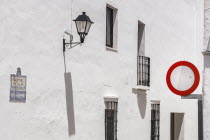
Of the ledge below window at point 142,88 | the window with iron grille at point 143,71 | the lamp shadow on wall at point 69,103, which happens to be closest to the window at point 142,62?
the window with iron grille at point 143,71

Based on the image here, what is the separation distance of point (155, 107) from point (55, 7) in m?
6.89

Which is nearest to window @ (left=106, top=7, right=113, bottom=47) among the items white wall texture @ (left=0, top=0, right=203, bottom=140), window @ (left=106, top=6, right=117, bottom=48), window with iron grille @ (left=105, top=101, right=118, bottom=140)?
window @ (left=106, top=6, right=117, bottom=48)

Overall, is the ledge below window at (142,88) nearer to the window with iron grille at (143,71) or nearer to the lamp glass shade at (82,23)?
the window with iron grille at (143,71)

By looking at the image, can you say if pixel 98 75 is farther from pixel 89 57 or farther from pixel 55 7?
pixel 55 7

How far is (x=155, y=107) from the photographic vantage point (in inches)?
653

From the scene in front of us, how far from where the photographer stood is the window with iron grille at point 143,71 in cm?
1514

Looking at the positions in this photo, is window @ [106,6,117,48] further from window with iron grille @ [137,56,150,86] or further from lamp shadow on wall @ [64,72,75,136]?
lamp shadow on wall @ [64,72,75,136]

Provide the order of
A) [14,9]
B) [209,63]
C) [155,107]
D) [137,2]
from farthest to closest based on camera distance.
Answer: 1. [155,107]
2. [137,2]
3. [14,9]
4. [209,63]

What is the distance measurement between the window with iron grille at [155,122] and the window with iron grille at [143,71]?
1221 millimetres

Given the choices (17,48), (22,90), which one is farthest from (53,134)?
(17,48)

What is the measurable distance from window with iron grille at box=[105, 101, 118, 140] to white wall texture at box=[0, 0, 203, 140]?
0.28 meters

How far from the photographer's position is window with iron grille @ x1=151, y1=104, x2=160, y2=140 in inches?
646

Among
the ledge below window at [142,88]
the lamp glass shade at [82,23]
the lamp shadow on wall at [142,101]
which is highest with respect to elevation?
the lamp glass shade at [82,23]

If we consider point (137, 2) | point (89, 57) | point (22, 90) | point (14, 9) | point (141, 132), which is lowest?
point (141, 132)
